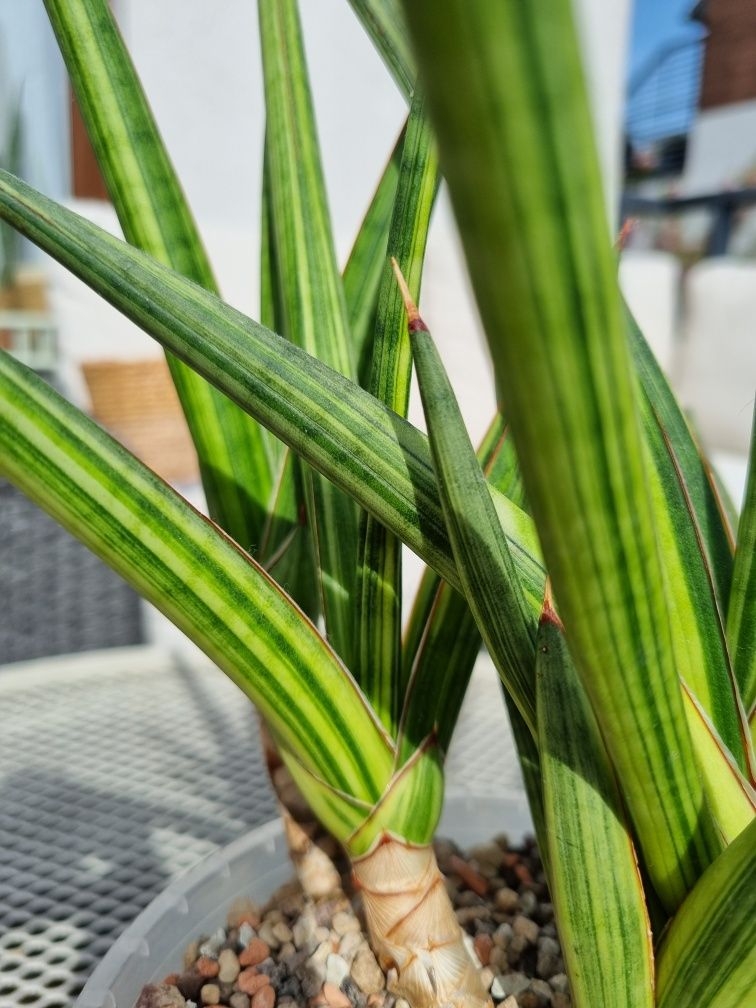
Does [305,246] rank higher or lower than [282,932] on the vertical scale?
higher

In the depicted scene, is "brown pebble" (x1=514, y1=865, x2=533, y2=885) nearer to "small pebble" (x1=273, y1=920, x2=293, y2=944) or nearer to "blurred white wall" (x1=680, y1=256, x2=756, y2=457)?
"small pebble" (x1=273, y1=920, x2=293, y2=944)

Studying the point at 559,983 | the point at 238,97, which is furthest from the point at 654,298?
the point at 559,983

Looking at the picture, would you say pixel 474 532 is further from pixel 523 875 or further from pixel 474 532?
pixel 523 875

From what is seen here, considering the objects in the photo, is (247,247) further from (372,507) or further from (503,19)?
(503,19)

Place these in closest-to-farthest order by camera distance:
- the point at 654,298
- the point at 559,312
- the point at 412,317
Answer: the point at 559,312, the point at 412,317, the point at 654,298

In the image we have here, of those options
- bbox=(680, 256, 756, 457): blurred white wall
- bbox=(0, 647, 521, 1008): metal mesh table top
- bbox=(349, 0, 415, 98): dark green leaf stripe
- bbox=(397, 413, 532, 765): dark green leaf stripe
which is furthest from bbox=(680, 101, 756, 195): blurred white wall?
bbox=(397, 413, 532, 765): dark green leaf stripe

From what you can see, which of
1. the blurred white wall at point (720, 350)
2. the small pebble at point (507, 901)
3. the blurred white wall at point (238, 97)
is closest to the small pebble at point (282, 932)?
the small pebble at point (507, 901)

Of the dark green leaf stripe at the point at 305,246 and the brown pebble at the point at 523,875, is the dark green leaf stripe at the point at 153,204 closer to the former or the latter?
the dark green leaf stripe at the point at 305,246
